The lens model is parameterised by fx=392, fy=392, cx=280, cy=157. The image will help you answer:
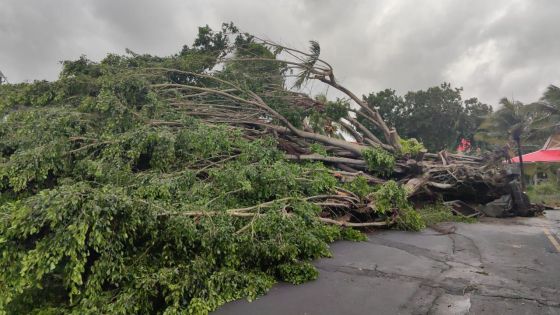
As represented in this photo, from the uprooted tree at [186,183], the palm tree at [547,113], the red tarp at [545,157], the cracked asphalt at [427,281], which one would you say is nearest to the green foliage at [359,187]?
the uprooted tree at [186,183]

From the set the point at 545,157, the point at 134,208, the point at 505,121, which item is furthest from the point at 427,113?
the point at 134,208

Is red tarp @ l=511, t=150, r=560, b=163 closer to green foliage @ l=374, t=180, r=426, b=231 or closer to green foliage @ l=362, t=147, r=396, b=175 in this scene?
green foliage @ l=362, t=147, r=396, b=175

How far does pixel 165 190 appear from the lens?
21.9 feet

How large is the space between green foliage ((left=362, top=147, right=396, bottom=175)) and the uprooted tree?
64 millimetres

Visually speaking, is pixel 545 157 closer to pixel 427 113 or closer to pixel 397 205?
pixel 427 113

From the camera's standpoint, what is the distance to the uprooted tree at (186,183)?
420 centimetres

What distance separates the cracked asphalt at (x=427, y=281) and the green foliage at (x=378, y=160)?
3.71 metres

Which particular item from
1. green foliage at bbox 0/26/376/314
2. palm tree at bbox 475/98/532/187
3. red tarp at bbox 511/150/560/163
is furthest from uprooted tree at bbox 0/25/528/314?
palm tree at bbox 475/98/532/187

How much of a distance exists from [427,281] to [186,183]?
4.63 m

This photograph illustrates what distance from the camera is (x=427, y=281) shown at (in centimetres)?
539

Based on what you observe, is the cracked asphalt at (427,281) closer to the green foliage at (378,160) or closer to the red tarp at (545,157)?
the green foliage at (378,160)

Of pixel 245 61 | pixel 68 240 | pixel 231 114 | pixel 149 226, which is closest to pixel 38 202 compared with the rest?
pixel 68 240

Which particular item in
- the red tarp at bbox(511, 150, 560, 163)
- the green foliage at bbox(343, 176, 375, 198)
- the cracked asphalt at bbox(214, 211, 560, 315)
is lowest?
the cracked asphalt at bbox(214, 211, 560, 315)

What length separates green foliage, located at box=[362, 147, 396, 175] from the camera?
1190 cm
